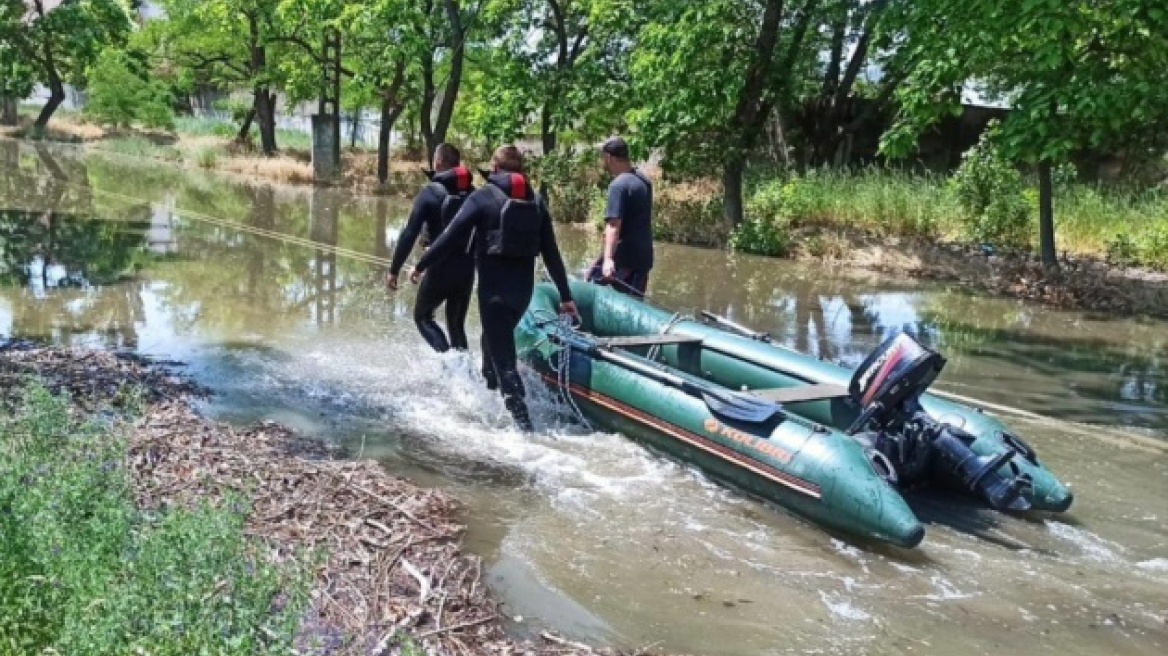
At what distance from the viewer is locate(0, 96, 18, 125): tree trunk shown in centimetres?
4128

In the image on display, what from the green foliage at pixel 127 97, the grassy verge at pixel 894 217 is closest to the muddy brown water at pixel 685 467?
the grassy verge at pixel 894 217

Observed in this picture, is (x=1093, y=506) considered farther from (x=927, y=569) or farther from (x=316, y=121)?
(x=316, y=121)

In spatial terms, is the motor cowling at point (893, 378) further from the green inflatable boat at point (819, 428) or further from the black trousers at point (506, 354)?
the black trousers at point (506, 354)

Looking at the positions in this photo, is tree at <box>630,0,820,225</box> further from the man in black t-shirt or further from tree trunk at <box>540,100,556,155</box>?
the man in black t-shirt

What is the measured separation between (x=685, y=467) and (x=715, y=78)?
11334 millimetres

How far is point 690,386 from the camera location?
5.67m

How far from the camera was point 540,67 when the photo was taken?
21.9 m

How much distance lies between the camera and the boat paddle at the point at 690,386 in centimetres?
528

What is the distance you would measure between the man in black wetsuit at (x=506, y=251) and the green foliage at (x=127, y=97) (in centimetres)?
3603

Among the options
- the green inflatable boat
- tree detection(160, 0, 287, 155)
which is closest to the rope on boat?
the green inflatable boat

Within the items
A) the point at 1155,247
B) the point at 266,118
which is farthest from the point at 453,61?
the point at 1155,247

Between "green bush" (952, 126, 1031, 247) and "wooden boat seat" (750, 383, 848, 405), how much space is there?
9792 mm

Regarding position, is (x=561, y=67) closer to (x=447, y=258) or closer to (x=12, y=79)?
(x=447, y=258)

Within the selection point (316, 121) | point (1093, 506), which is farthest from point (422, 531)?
point (316, 121)
